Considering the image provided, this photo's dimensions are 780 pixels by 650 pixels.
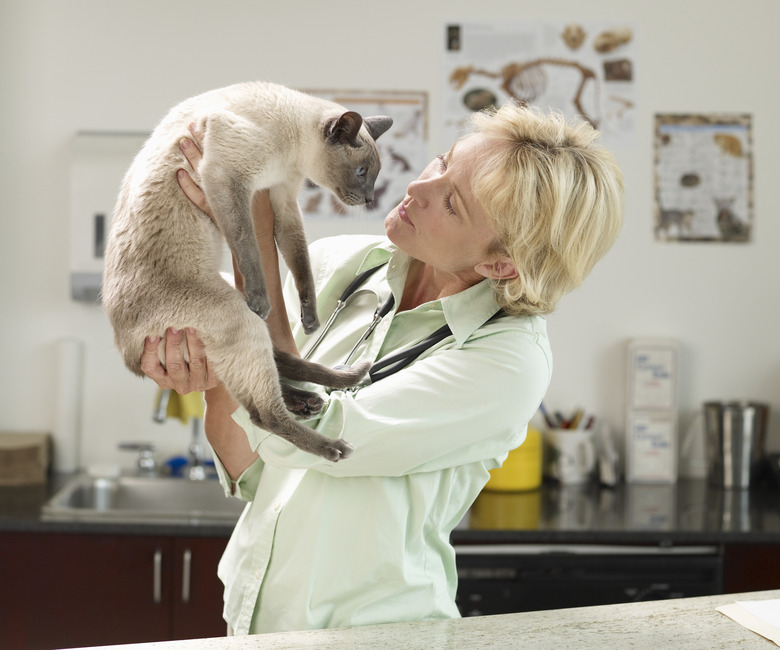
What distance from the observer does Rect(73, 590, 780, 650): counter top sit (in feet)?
3.94

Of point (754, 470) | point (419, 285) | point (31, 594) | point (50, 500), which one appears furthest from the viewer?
point (754, 470)

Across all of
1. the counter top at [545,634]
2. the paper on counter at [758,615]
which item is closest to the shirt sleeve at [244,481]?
the counter top at [545,634]

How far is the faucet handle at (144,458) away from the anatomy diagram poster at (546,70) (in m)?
1.60

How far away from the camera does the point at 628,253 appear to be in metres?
3.19

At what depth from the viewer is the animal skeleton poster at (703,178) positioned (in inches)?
125

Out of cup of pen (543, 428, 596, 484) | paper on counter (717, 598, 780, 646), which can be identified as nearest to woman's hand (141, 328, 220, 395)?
paper on counter (717, 598, 780, 646)

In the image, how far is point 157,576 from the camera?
8.01 ft

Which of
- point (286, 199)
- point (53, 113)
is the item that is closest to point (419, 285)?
point (286, 199)

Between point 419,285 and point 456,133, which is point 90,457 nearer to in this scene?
point 456,133

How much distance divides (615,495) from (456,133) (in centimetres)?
144

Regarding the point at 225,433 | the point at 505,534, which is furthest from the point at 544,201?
the point at 505,534

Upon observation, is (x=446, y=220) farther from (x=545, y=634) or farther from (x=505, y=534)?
(x=505, y=534)

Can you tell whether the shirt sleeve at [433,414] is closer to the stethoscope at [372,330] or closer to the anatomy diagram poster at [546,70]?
the stethoscope at [372,330]

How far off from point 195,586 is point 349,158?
154cm
